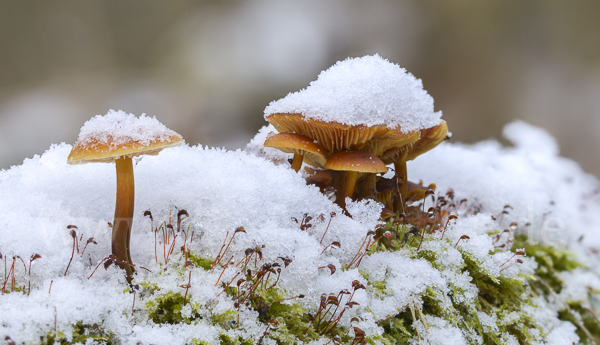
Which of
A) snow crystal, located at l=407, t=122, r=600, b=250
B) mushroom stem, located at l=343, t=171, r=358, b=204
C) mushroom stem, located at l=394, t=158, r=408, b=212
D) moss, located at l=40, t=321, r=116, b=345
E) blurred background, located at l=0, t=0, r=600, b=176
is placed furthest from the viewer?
blurred background, located at l=0, t=0, r=600, b=176

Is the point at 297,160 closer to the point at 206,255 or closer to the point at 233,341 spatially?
the point at 206,255

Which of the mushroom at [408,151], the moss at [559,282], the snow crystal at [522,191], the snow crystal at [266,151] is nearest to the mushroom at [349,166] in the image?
the mushroom at [408,151]

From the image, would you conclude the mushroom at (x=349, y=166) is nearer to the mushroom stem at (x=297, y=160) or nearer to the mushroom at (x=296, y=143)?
the mushroom at (x=296, y=143)

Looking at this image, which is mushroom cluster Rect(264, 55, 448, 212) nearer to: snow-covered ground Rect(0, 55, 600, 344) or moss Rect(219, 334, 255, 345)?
snow-covered ground Rect(0, 55, 600, 344)

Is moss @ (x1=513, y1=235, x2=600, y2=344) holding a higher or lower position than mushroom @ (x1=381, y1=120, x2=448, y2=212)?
lower

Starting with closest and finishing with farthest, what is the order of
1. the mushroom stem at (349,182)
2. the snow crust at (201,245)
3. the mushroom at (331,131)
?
the snow crust at (201,245) < the mushroom at (331,131) < the mushroom stem at (349,182)

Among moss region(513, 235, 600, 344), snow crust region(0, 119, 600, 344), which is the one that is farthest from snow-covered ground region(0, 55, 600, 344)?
moss region(513, 235, 600, 344)

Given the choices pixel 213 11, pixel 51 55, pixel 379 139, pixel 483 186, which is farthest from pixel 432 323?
pixel 51 55
